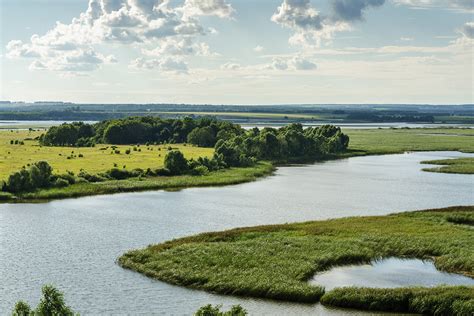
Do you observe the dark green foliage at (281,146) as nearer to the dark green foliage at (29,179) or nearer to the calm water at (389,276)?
the dark green foliage at (29,179)

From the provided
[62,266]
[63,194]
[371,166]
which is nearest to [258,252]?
[62,266]

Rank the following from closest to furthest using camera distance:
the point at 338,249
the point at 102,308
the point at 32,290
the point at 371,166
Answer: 1. the point at 102,308
2. the point at 32,290
3. the point at 338,249
4. the point at 371,166

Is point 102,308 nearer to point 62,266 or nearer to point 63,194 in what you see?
point 62,266

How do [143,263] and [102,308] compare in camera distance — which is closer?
[102,308]

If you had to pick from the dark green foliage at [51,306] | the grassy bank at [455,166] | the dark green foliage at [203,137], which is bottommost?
the grassy bank at [455,166]

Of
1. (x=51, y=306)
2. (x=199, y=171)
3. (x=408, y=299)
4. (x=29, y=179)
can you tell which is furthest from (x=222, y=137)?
(x=51, y=306)

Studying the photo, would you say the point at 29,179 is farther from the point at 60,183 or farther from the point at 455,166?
the point at 455,166

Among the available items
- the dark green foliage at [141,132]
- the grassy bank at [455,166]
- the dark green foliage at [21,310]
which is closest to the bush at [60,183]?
the dark green foliage at [21,310]
